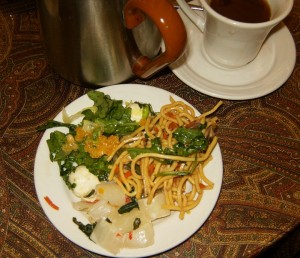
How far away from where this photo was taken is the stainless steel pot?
0.69 m

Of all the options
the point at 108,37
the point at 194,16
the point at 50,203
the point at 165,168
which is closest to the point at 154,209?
the point at 165,168

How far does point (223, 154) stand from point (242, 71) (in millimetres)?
227

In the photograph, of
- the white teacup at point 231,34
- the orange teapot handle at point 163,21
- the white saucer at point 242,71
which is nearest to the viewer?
the orange teapot handle at point 163,21

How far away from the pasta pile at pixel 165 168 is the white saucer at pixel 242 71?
0.30 feet

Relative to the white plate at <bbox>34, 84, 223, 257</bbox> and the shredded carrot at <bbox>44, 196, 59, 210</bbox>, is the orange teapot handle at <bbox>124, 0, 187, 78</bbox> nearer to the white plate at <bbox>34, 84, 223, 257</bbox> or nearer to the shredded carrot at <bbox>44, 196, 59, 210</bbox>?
the white plate at <bbox>34, 84, 223, 257</bbox>

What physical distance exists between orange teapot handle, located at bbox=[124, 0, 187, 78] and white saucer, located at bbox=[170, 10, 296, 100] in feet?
0.58

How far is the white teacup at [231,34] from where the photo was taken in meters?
0.79

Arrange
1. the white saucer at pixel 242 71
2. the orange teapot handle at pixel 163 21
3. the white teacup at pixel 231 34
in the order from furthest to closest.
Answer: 1. the white saucer at pixel 242 71
2. the white teacup at pixel 231 34
3. the orange teapot handle at pixel 163 21

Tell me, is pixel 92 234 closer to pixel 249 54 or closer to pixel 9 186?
pixel 9 186

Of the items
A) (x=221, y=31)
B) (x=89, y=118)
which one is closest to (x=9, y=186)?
(x=89, y=118)

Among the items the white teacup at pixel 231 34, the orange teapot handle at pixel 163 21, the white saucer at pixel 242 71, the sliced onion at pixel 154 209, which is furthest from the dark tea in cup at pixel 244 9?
the sliced onion at pixel 154 209

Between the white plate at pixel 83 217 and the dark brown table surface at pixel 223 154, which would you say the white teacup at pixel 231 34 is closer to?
the dark brown table surface at pixel 223 154

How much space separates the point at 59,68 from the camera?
2.85 feet

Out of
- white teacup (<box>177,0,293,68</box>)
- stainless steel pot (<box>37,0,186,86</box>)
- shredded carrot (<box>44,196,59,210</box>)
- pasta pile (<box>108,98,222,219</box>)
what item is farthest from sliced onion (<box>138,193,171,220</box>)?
white teacup (<box>177,0,293,68</box>)
